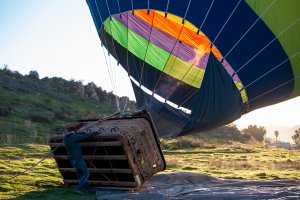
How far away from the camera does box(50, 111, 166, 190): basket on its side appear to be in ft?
22.8

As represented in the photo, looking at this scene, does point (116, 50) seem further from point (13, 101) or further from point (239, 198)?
point (13, 101)

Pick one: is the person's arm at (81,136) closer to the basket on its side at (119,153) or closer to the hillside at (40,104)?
the basket on its side at (119,153)

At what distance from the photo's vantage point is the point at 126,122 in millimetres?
7559

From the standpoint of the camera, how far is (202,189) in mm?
7324

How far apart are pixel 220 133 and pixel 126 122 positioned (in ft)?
126

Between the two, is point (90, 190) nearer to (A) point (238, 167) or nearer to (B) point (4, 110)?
(A) point (238, 167)

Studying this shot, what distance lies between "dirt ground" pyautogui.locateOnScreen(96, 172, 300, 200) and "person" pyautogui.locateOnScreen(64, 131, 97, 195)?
0.38 metres

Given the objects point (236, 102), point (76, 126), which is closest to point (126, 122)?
point (76, 126)

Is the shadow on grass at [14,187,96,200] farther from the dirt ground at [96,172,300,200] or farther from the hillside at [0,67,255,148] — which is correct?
the hillside at [0,67,255,148]

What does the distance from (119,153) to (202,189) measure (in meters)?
1.66

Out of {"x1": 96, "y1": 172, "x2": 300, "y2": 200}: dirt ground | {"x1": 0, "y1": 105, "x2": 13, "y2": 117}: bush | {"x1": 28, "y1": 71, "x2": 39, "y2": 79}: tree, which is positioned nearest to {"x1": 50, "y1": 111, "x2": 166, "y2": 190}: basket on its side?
{"x1": 96, "y1": 172, "x2": 300, "y2": 200}: dirt ground

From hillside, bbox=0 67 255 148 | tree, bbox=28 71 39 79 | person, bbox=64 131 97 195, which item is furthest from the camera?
tree, bbox=28 71 39 79

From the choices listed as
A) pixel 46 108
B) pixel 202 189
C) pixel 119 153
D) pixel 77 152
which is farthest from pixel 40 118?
pixel 202 189

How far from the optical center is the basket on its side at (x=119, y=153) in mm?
6953
